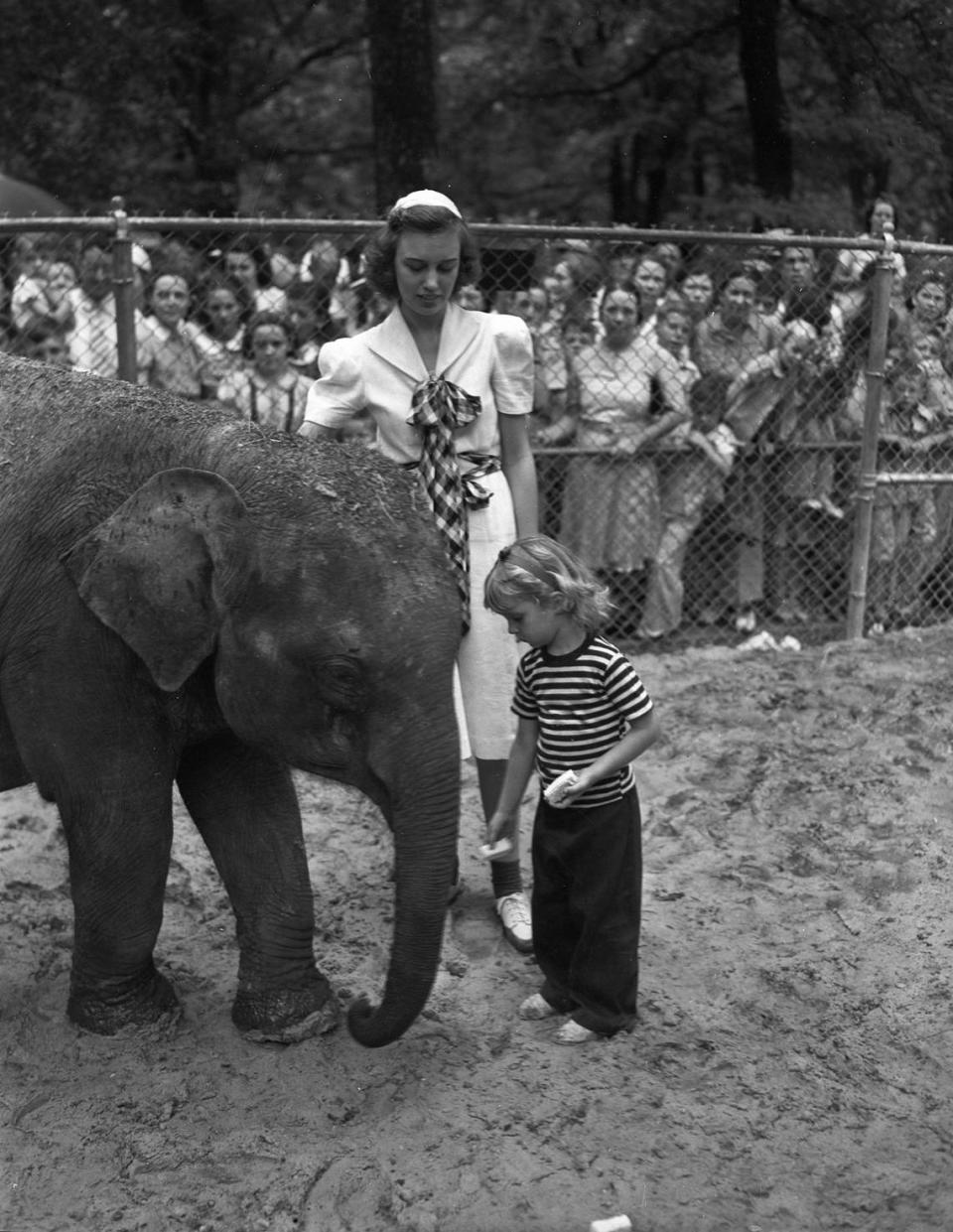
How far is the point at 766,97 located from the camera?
1328 centimetres

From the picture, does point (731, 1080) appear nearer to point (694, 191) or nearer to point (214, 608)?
point (214, 608)

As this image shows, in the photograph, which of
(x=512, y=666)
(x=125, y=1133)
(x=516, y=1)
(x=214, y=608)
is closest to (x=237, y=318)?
(x=512, y=666)

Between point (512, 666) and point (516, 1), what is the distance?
11977 mm

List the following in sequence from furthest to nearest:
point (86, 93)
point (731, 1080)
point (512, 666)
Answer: point (86, 93) < point (512, 666) < point (731, 1080)

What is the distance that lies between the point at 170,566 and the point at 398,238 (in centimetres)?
152

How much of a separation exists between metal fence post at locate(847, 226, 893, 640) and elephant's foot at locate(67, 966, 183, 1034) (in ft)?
17.7

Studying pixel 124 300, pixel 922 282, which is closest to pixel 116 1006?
pixel 124 300

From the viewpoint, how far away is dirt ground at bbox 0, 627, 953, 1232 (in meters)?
3.84

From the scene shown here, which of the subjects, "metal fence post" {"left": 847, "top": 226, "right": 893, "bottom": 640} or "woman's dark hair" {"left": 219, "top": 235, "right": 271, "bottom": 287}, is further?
"woman's dark hair" {"left": 219, "top": 235, "right": 271, "bottom": 287}

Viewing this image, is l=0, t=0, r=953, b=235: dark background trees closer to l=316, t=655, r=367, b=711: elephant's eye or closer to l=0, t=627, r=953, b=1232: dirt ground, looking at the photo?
l=0, t=627, r=953, b=1232: dirt ground

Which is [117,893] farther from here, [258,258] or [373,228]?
[258,258]

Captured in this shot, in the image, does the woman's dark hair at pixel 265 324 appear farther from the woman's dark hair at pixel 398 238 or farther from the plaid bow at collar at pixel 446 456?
the plaid bow at collar at pixel 446 456

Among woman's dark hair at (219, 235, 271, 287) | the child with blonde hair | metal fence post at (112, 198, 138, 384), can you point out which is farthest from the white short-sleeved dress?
woman's dark hair at (219, 235, 271, 287)

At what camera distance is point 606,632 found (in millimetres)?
8898
